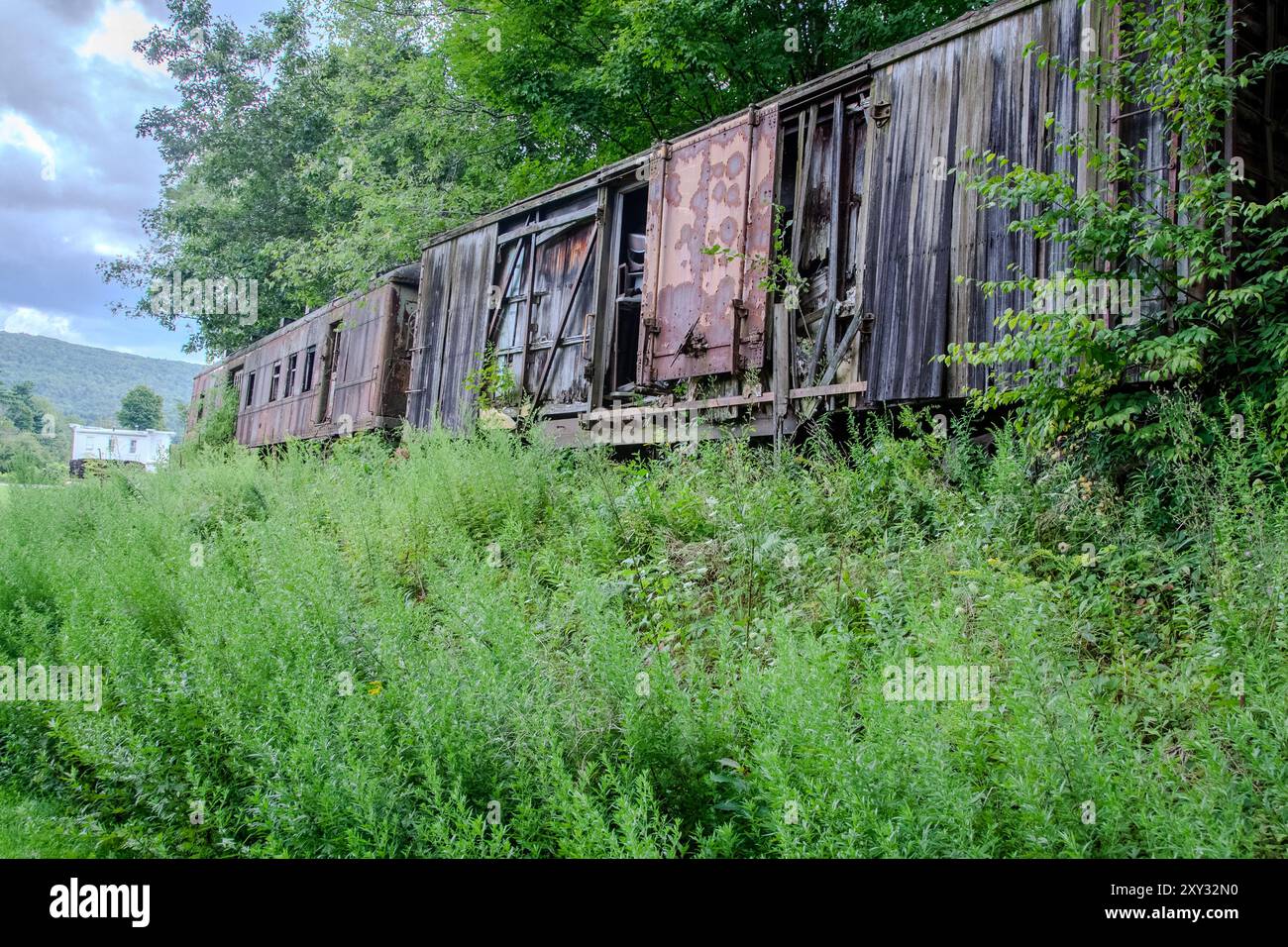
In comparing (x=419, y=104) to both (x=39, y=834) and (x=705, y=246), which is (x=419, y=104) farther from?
(x=39, y=834)

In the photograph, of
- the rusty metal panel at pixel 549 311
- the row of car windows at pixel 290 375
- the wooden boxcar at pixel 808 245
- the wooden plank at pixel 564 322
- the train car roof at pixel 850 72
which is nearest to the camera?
the wooden boxcar at pixel 808 245

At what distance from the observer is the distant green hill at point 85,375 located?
34438 millimetres

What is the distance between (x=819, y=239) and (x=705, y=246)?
1.27 m

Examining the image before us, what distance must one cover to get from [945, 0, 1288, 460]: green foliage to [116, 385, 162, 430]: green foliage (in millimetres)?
46992

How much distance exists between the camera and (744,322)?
8.96 meters

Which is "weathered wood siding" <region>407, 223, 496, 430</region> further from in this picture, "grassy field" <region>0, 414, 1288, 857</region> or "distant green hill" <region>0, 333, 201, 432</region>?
"distant green hill" <region>0, 333, 201, 432</region>

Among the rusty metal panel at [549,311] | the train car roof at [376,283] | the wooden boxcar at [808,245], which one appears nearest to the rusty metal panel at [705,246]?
the wooden boxcar at [808,245]

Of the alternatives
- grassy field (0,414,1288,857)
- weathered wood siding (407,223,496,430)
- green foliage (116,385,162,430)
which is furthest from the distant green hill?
grassy field (0,414,1288,857)

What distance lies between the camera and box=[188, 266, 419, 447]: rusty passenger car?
17141 mm

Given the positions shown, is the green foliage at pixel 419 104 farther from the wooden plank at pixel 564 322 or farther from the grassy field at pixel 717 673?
the grassy field at pixel 717 673

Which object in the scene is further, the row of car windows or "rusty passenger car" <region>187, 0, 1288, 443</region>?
the row of car windows

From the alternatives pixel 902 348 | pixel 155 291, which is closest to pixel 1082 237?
pixel 902 348

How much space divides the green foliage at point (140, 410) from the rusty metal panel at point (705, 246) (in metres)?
42.0

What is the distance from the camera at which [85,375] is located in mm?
43156
